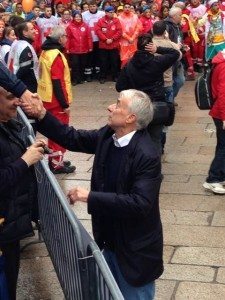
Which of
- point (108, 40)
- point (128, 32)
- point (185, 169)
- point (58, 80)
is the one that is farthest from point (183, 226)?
point (108, 40)

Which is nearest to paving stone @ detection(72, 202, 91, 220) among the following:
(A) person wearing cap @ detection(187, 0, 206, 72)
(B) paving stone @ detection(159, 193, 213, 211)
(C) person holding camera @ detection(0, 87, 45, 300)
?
(B) paving stone @ detection(159, 193, 213, 211)

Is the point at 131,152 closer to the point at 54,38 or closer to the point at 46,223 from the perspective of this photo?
the point at 46,223

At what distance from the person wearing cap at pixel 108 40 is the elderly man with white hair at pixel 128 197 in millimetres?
9936

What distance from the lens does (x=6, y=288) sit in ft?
12.3

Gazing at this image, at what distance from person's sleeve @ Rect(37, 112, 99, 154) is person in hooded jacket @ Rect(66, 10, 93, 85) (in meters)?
9.62

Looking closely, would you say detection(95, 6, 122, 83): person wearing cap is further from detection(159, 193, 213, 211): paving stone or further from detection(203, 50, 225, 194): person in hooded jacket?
detection(159, 193, 213, 211): paving stone

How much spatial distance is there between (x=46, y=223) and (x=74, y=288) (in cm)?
101

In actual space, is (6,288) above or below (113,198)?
below

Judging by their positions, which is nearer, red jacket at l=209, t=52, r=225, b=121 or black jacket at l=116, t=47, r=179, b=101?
red jacket at l=209, t=52, r=225, b=121

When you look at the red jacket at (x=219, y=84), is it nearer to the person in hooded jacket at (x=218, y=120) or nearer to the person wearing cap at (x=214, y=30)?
the person in hooded jacket at (x=218, y=120)

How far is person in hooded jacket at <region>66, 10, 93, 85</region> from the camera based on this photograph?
1333 cm

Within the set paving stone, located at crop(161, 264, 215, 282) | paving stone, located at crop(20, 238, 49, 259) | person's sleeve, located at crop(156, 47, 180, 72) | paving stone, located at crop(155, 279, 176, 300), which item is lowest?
paving stone, located at crop(20, 238, 49, 259)

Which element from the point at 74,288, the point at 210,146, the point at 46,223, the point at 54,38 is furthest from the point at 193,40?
the point at 74,288

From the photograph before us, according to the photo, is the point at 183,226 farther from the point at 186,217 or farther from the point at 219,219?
the point at 219,219
